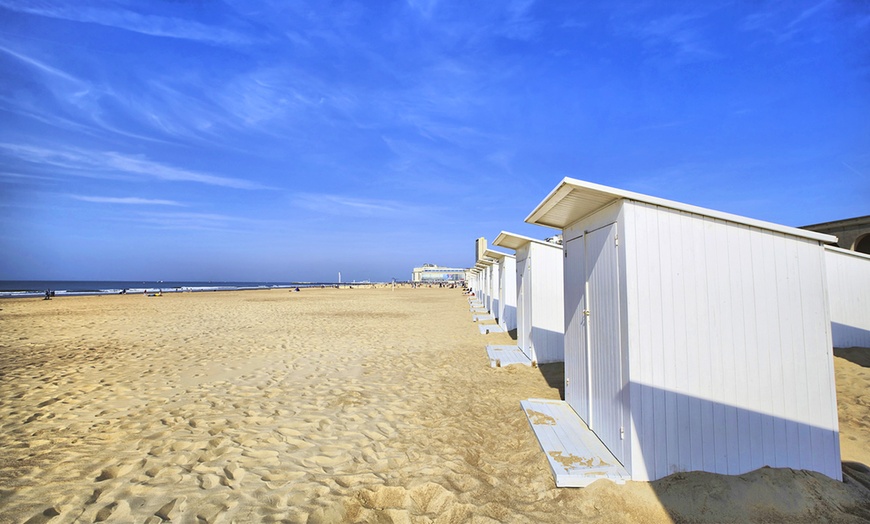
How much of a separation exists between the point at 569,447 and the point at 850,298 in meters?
8.73

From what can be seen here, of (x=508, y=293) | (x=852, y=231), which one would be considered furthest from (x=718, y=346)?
(x=852, y=231)

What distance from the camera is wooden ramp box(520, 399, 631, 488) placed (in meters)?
3.32

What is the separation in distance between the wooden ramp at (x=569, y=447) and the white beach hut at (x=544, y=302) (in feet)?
9.73

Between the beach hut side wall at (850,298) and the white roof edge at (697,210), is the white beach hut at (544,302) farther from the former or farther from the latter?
the beach hut side wall at (850,298)

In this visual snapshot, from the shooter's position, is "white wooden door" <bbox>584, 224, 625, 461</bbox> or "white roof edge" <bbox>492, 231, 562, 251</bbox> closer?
"white wooden door" <bbox>584, 224, 625, 461</bbox>

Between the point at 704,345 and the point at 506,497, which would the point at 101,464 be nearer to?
the point at 506,497

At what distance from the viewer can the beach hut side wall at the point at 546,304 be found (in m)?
8.23

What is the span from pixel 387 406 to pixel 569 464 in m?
2.80

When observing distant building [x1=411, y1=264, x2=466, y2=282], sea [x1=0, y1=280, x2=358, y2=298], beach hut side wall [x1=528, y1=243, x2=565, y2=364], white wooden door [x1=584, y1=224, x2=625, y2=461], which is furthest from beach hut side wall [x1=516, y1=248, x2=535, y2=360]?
distant building [x1=411, y1=264, x2=466, y2=282]

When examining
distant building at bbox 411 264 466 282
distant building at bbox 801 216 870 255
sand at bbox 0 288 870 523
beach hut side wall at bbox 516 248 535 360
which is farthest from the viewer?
distant building at bbox 411 264 466 282

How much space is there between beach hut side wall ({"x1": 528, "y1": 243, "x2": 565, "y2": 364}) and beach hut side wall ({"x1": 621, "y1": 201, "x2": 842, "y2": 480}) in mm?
4863

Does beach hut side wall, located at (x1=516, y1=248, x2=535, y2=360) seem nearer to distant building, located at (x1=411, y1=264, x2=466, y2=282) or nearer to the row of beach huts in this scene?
the row of beach huts

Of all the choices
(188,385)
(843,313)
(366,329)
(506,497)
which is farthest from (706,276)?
(366,329)

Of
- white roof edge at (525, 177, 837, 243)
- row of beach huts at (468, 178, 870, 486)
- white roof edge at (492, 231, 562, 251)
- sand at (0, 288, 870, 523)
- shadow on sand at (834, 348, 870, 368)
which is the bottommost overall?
sand at (0, 288, 870, 523)
